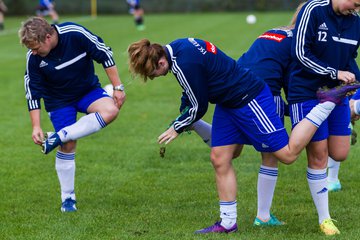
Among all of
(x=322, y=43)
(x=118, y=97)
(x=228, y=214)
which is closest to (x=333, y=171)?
(x=228, y=214)

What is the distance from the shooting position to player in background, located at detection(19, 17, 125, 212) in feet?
22.5

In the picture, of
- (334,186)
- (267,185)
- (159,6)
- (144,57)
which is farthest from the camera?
(159,6)

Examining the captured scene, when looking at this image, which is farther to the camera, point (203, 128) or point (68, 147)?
point (68, 147)

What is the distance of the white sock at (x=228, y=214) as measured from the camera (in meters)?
6.12

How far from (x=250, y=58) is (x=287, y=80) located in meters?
0.36

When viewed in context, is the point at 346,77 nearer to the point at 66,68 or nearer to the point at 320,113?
the point at 320,113

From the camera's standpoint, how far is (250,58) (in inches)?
255

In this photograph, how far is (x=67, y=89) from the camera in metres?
7.08

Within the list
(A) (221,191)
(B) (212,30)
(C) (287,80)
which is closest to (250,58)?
(C) (287,80)

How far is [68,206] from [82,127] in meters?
0.78

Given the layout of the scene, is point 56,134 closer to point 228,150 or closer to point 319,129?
point 228,150

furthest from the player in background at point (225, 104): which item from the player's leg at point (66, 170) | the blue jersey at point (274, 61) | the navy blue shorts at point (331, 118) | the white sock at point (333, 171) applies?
the white sock at point (333, 171)

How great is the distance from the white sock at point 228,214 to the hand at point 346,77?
1.28m

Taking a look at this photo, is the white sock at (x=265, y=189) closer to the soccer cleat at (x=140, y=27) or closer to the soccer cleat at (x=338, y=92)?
the soccer cleat at (x=338, y=92)
